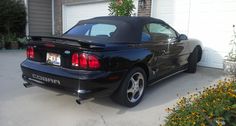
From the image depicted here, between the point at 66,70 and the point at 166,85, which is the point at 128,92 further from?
the point at 166,85

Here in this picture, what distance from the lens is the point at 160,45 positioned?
4254 mm

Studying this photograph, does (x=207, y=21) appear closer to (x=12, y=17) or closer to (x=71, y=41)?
(x=71, y=41)

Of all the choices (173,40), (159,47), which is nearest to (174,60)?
(173,40)

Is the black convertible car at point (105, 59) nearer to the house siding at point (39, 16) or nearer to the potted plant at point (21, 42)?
the potted plant at point (21, 42)

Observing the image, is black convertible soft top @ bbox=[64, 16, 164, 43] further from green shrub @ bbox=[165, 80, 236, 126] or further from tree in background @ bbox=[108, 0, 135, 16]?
tree in background @ bbox=[108, 0, 135, 16]

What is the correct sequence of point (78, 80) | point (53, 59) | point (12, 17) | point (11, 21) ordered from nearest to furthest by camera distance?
point (78, 80)
point (53, 59)
point (12, 17)
point (11, 21)

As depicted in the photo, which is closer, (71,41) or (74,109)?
(71,41)

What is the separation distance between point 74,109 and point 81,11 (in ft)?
25.2

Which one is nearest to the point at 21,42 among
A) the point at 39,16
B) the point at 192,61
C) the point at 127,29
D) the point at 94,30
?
the point at 39,16

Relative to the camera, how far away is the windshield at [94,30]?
3933 mm

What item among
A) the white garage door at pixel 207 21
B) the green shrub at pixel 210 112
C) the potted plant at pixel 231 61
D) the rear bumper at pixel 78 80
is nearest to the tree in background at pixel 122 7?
the white garage door at pixel 207 21

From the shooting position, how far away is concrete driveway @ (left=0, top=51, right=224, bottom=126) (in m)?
3.21

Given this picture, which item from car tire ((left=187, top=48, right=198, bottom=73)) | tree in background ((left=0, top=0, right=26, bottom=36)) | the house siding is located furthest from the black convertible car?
the house siding

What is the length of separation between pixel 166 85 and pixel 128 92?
5.18 ft
